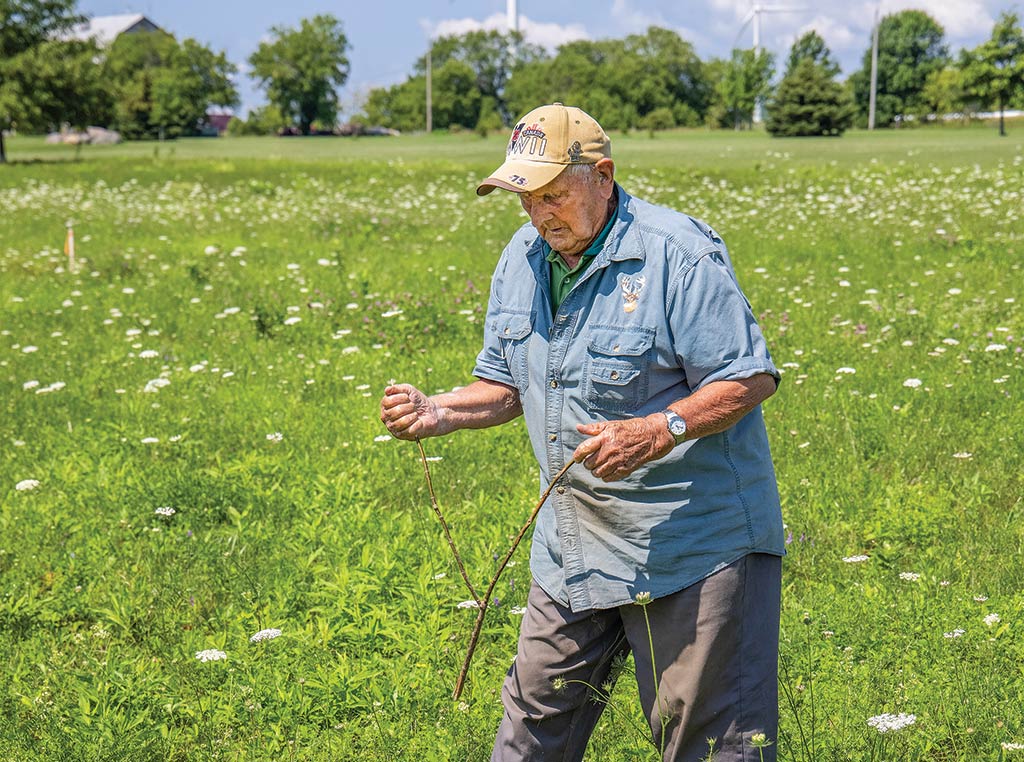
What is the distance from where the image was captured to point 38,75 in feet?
132

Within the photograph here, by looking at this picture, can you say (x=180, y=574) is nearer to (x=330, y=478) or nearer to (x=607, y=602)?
(x=330, y=478)

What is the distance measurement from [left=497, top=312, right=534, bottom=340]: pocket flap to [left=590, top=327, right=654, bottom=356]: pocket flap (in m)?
0.22

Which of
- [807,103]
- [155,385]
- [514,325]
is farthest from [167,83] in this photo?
[514,325]

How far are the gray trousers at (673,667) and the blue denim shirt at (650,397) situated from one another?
0.07 meters

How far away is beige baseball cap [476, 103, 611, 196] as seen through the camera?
223 cm

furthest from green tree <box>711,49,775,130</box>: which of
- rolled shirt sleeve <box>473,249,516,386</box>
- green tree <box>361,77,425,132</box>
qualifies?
rolled shirt sleeve <box>473,249,516,386</box>

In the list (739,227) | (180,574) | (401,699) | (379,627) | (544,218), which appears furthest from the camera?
(739,227)

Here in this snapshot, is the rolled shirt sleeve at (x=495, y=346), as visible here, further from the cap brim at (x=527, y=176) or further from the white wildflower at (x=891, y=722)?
the white wildflower at (x=891, y=722)

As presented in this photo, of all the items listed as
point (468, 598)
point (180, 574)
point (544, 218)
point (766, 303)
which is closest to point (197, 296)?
point (766, 303)

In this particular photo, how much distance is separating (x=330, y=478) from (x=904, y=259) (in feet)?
22.9

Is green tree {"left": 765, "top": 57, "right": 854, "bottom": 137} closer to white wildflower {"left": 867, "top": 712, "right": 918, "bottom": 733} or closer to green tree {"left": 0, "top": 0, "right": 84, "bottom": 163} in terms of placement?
green tree {"left": 0, "top": 0, "right": 84, "bottom": 163}

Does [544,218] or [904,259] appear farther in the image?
[904,259]

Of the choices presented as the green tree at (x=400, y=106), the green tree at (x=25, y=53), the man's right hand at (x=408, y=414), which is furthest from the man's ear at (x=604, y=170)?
the green tree at (x=400, y=106)

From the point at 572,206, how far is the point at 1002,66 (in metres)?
70.2
